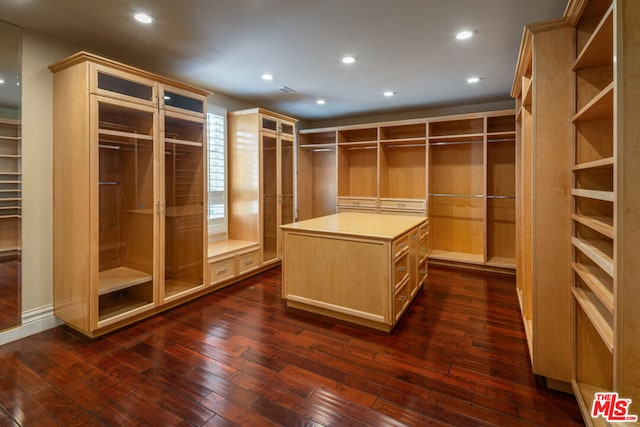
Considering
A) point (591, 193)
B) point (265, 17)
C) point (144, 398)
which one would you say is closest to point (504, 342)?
point (591, 193)

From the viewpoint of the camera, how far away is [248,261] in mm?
4109

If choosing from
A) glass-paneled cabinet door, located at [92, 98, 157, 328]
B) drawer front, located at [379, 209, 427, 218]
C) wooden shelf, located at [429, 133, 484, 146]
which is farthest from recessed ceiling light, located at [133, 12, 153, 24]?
drawer front, located at [379, 209, 427, 218]

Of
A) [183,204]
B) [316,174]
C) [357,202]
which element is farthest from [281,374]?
[316,174]

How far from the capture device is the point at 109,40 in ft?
8.92

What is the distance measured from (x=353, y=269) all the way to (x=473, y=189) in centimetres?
312

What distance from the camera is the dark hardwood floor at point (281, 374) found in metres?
1.68

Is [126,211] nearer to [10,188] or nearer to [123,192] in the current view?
[123,192]

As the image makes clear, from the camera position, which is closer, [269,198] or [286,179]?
[269,198]

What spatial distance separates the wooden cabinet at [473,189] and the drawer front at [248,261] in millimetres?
2582

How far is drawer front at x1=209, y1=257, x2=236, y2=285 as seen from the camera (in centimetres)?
356

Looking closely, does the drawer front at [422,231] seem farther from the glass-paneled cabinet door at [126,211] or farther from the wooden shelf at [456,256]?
the glass-paneled cabinet door at [126,211]

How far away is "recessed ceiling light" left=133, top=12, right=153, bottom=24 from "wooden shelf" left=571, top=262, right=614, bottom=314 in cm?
323

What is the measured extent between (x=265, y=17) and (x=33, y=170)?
2.23m

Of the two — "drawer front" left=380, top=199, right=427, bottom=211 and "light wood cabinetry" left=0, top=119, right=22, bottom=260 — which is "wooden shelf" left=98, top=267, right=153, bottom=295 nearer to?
"light wood cabinetry" left=0, top=119, right=22, bottom=260
